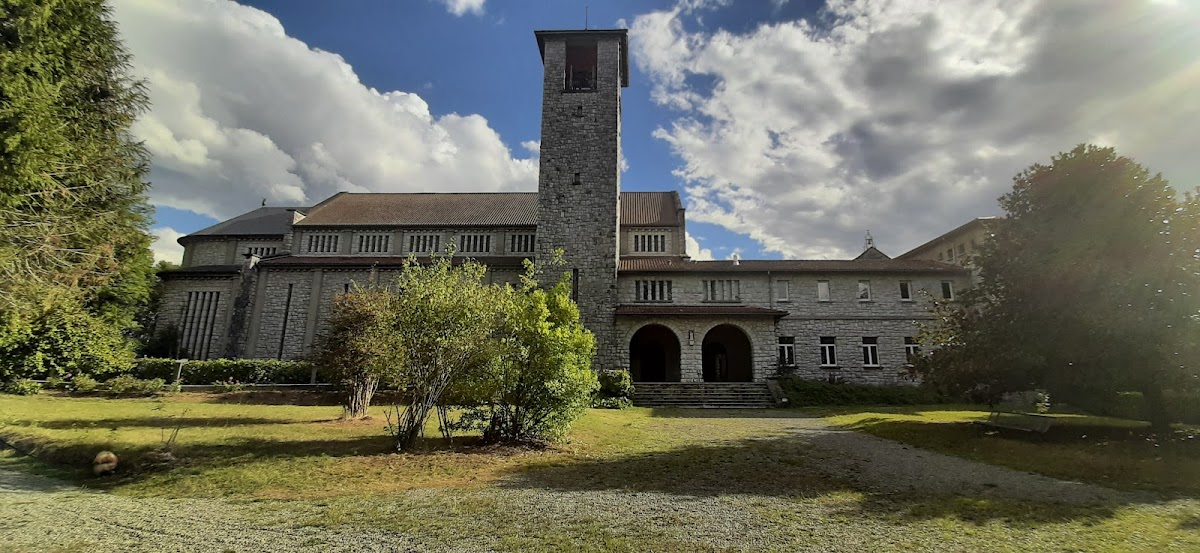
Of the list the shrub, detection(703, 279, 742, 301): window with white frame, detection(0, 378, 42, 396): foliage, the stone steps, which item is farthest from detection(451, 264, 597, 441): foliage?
detection(0, 378, 42, 396): foliage

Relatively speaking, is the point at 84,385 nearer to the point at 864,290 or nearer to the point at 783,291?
the point at 783,291

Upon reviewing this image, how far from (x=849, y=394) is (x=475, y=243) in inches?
943

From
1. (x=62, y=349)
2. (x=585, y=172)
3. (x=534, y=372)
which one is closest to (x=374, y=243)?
(x=62, y=349)

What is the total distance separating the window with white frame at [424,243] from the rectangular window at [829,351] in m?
24.7

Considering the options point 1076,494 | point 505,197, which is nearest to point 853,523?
point 1076,494

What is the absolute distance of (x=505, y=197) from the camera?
38531 millimetres

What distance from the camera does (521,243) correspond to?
33.8 m

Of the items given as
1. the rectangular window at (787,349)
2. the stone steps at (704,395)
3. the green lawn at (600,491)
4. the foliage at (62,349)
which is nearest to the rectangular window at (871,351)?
the rectangular window at (787,349)

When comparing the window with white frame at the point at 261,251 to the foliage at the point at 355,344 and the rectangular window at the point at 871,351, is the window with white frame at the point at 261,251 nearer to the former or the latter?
the foliage at the point at 355,344

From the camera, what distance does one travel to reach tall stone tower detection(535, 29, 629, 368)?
1070 inches

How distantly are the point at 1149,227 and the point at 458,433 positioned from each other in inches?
645

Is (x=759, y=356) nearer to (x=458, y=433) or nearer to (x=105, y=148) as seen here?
(x=458, y=433)

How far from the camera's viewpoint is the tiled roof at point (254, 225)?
36.3 metres

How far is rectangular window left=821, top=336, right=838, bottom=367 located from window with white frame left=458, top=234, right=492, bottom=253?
70.2 ft
